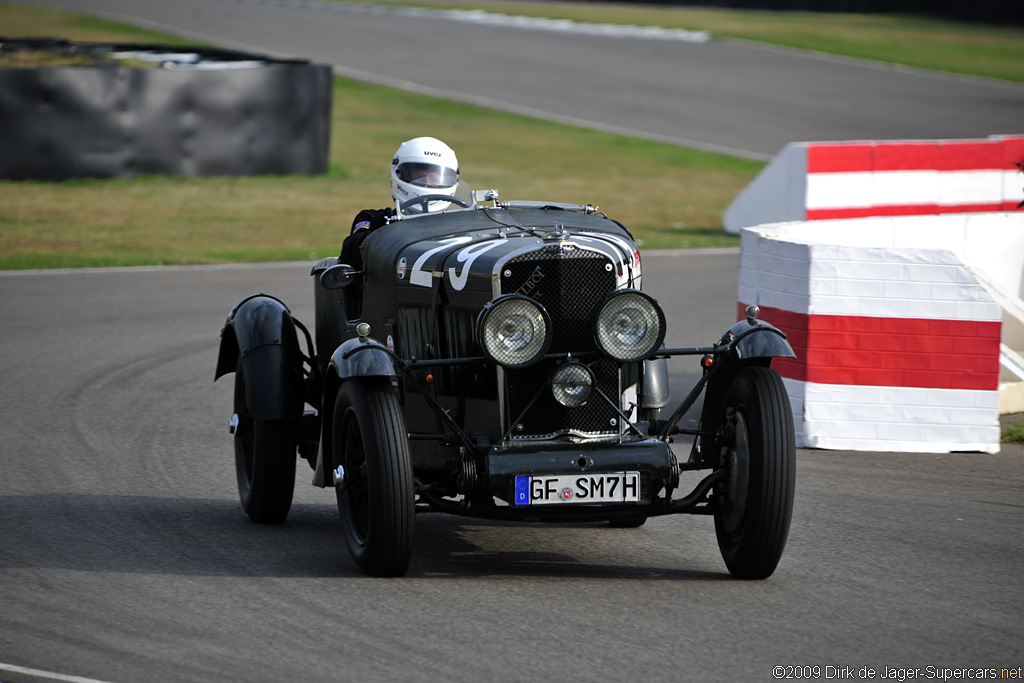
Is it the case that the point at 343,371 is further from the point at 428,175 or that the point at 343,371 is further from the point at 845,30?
the point at 845,30

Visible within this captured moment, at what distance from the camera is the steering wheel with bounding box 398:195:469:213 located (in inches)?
269

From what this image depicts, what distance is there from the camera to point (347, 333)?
678cm

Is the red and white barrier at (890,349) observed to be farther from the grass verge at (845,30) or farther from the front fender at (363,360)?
the grass verge at (845,30)

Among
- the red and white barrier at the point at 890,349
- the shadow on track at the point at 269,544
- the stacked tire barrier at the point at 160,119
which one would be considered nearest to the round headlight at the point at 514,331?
the shadow on track at the point at 269,544

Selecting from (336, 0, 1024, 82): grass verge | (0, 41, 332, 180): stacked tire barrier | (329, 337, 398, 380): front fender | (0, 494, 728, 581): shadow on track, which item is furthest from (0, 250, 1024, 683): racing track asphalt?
(336, 0, 1024, 82): grass verge

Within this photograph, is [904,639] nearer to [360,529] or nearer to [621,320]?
[621,320]

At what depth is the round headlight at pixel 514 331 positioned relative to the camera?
5.39 m

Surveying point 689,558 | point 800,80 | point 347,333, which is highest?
point 800,80

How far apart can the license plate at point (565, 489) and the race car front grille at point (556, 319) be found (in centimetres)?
35

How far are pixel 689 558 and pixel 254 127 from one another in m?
15.9

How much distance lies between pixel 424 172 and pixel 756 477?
2.52m

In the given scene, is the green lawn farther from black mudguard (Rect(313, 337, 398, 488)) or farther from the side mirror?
black mudguard (Rect(313, 337, 398, 488))

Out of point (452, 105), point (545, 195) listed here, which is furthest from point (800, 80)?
point (545, 195)

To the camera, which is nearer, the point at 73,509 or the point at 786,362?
the point at 73,509
